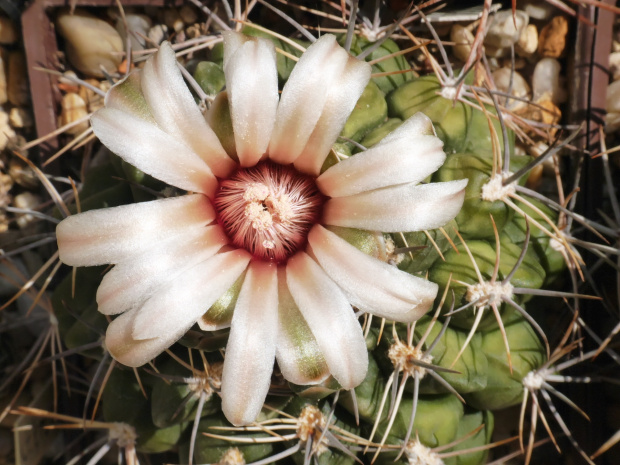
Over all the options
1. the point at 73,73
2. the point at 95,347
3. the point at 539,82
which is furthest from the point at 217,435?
the point at 539,82

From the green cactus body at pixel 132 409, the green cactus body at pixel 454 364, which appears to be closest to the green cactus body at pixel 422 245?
the green cactus body at pixel 454 364

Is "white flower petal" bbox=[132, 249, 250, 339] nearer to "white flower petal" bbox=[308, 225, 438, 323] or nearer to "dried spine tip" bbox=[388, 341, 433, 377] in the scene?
"white flower petal" bbox=[308, 225, 438, 323]

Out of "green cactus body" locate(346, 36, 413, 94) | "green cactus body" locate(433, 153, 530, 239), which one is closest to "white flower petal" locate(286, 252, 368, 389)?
"green cactus body" locate(433, 153, 530, 239)

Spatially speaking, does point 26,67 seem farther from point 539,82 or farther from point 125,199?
point 539,82

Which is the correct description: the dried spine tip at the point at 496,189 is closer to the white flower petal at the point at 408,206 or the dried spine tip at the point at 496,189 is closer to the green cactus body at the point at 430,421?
the white flower petal at the point at 408,206

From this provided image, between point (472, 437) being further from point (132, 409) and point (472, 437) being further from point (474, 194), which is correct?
point (132, 409)
